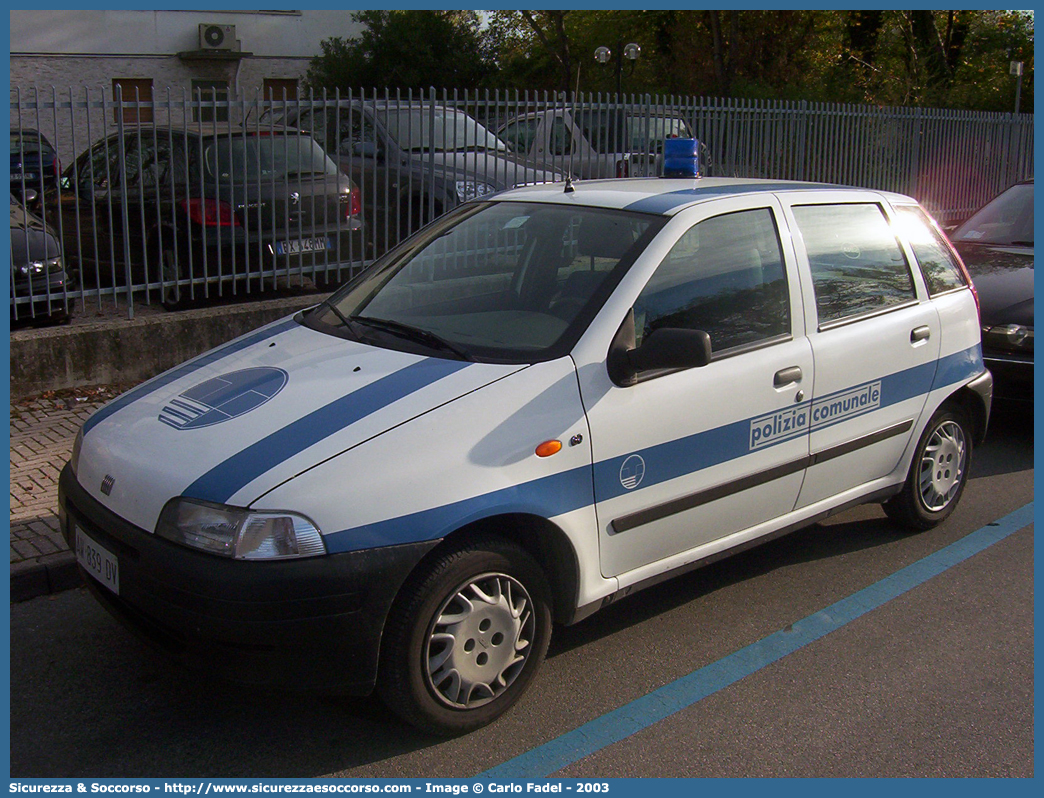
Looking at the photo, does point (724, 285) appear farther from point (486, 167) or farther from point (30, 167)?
point (486, 167)

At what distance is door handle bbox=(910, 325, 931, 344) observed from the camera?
4.75m

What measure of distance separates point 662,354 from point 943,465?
2372 mm

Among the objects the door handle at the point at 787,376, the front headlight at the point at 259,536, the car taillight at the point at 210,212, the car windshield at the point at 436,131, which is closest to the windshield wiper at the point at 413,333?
the front headlight at the point at 259,536

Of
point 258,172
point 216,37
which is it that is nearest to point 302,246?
point 258,172

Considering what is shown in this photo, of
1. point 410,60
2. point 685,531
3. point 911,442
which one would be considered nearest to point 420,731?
point 685,531

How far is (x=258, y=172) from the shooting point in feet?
A: 27.6

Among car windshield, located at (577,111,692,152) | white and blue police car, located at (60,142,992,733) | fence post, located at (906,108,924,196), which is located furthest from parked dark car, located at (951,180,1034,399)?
fence post, located at (906,108,924,196)

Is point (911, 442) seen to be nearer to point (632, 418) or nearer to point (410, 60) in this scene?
point (632, 418)

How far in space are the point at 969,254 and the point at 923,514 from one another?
12.3ft

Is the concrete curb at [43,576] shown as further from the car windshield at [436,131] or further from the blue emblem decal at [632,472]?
the car windshield at [436,131]

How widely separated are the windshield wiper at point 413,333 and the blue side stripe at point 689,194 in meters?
0.94

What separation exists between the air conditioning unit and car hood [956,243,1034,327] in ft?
77.5

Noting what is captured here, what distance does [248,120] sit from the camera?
8.31 meters

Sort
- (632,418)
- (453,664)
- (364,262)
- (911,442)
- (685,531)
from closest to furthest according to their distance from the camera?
1. (453,664)
2. (632,418)
3. (685,531)
4. (911,442)
5. (364,262)
